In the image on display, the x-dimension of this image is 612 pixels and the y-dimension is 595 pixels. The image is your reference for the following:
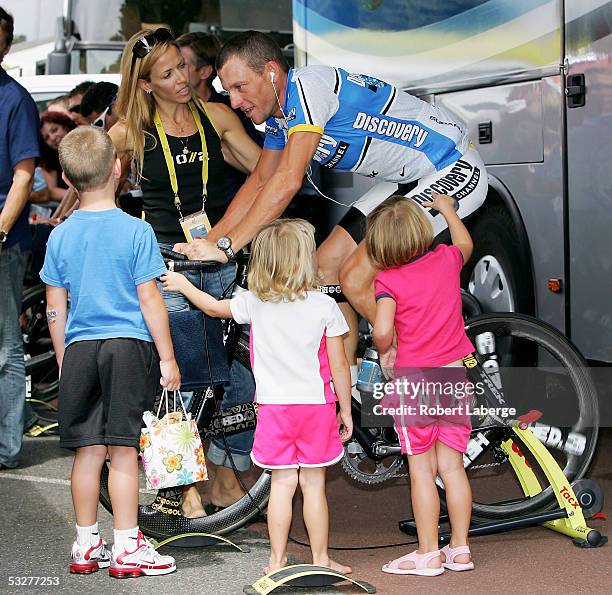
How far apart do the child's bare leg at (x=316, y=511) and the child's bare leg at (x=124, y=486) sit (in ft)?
2.26

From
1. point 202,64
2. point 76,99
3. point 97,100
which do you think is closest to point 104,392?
point 202,64

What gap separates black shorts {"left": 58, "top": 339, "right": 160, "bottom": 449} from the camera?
4.77 metres

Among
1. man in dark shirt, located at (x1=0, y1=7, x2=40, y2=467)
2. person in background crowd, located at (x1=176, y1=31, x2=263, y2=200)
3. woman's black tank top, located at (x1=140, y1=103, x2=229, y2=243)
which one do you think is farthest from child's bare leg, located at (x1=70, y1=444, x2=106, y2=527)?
person in background crowd, located at (x1=176, y1=31, x2=263, y2=200)

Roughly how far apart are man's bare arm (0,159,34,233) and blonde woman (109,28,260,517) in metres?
1.12

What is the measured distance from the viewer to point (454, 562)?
4.88 metres

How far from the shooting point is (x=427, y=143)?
18.0 feet

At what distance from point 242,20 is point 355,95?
7144 mm

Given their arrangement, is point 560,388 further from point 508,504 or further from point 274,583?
point 274,583

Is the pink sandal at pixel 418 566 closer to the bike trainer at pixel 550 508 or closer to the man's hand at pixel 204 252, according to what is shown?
the bike trainer at pixel 550 508

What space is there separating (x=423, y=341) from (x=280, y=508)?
88 cm

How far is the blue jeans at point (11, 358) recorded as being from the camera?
682 cm

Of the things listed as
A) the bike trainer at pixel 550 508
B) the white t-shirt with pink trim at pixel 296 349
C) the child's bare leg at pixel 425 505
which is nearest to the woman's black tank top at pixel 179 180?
the white t-shirt with pink trim at pixel 296 349

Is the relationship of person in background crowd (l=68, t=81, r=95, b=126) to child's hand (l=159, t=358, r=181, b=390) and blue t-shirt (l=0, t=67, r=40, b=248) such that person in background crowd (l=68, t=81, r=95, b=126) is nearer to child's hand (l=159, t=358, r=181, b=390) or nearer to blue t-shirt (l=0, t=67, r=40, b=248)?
blue t-shirt (l=0, t=67, r=40, b=248)

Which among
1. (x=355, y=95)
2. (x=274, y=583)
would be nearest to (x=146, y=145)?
(x=355, y=95)
